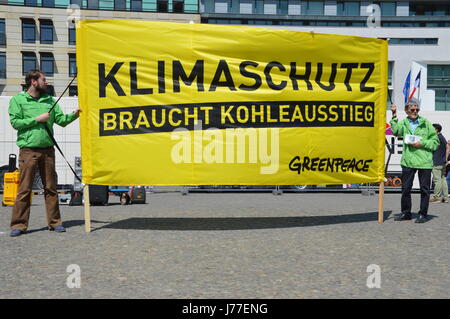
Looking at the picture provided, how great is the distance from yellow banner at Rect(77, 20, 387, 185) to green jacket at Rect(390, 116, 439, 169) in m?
1.33

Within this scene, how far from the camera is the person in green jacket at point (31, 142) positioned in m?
6.26

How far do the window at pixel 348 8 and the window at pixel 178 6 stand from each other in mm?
17370

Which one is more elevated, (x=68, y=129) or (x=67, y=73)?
(x=67, y=73)

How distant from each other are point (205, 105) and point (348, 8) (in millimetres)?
50267

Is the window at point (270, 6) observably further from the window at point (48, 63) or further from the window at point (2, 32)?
the window at point (2, 32)

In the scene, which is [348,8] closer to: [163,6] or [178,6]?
[178,6]

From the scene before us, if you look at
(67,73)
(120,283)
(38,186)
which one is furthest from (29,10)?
(120,283)

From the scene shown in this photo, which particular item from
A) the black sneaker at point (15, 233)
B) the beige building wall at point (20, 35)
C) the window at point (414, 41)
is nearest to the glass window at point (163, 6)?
the beige building wall at point (20, 35)

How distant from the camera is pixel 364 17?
169 feet

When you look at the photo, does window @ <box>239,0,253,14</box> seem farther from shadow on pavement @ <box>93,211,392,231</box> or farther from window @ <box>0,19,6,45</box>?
shadow on pavement @ <box>93,211,392,231</box>

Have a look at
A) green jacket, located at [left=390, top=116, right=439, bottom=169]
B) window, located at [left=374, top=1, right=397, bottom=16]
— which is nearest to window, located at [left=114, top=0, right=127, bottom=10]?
window, located at [left=374, top=1, right=397, bottom=16]
